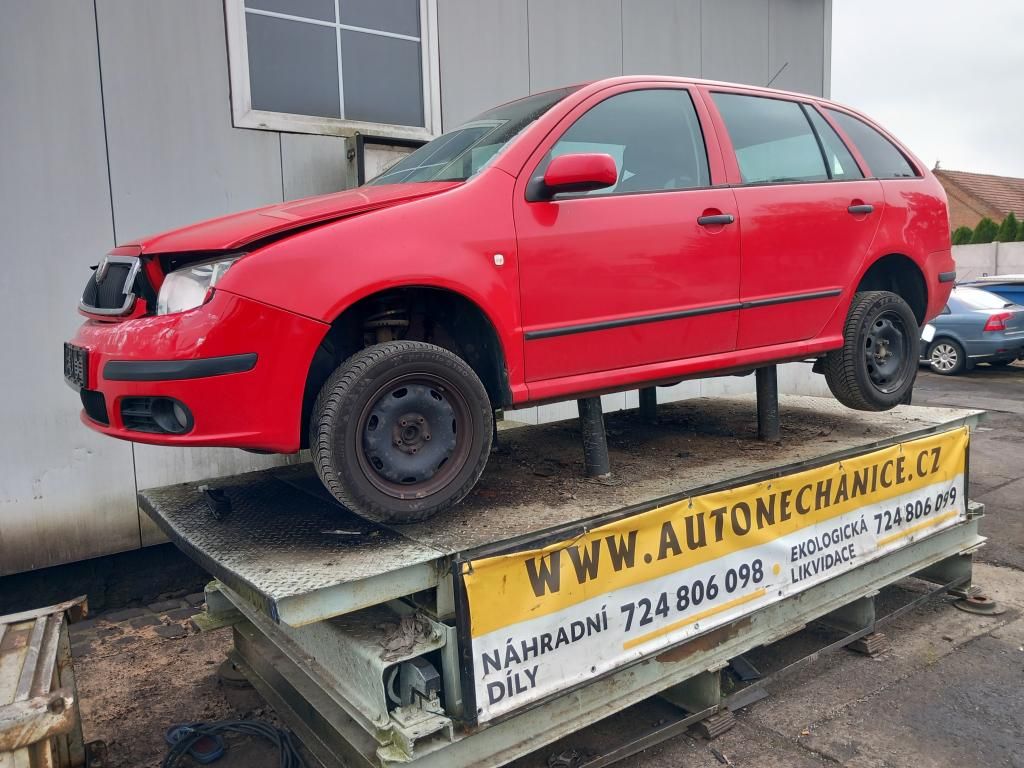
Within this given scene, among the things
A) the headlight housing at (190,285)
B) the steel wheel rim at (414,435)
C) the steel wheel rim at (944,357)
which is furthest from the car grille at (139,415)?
the steel wheel rim at (944,357)

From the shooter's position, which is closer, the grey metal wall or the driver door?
the driver door

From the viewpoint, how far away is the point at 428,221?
2.49 m

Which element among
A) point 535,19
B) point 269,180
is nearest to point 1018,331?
point 535,19

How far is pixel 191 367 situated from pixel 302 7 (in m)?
3.60

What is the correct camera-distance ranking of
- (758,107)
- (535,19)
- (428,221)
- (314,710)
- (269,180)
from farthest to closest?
(535,19) < (269,180) < (758,107) < (314,710) < (428,221)

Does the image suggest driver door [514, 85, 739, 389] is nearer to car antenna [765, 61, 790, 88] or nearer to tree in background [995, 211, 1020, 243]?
car antenna [765, 61, 790, 88]

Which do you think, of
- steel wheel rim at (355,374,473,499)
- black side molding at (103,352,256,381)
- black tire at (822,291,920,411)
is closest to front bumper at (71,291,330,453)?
black side molding at (103,352,256,381)

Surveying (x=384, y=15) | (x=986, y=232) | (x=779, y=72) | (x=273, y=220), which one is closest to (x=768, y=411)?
(x=273, y=220)

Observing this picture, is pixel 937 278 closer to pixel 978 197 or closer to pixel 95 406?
pixel 95 406

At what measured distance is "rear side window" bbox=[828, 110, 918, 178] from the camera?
380cm

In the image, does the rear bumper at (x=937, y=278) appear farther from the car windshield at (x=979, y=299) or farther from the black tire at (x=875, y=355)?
the car windshield at (x=979, y=299)

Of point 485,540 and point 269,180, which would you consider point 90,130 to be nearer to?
point 269,180

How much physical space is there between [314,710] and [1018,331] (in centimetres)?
1349

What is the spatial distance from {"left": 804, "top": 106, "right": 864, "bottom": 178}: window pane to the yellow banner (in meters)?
1.35
